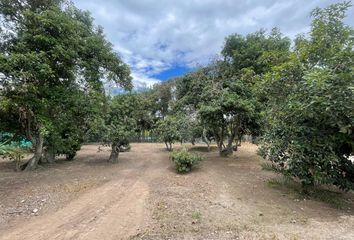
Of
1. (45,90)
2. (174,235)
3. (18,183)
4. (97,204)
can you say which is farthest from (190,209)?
(45,90)

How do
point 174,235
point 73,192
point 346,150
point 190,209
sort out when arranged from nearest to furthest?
point 174,235 < point 190,209 < point 346,150 < point 73,192

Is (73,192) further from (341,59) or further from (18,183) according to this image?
(341,59)

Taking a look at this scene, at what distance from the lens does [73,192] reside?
20.8ft

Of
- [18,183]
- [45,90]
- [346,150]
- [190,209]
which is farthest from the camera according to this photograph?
[45,90]

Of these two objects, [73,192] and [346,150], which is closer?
[346,150]

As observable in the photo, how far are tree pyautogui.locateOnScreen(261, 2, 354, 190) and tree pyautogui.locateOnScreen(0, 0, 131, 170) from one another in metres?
6.62

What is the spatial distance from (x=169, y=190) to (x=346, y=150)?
470 centimetres

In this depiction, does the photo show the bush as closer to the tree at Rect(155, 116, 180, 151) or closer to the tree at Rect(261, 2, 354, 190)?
the tree at Rect(261, 2, 354, 190)

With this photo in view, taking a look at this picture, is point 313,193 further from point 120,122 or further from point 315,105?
point 120,122

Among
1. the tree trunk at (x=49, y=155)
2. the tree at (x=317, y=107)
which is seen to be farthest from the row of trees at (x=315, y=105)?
the tree trunk at (x=49, y=155)

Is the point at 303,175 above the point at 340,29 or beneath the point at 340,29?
beneath

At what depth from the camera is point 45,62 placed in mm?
7262

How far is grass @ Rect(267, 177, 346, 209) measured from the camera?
18.8 ft

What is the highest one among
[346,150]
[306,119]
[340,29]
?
[340,29]
